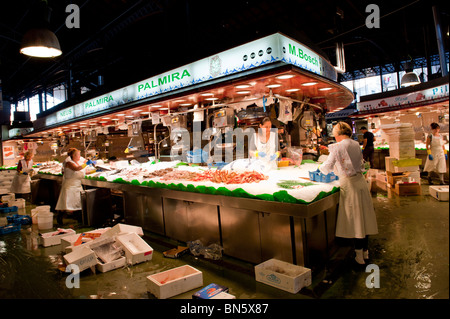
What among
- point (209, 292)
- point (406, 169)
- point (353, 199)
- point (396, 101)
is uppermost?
point (396, 101)

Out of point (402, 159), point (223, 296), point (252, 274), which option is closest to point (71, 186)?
point (252, 274)

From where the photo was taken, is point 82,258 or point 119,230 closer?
point 82,258

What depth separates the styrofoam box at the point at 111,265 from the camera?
3.57 metres

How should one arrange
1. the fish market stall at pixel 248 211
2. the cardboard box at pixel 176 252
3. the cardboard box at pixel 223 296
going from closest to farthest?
the cardboard box at pixel 223 296 < the fish market stall at pixel 248 211 < the cardboard box at pixel 176 252

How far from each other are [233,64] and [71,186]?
16.0 ft

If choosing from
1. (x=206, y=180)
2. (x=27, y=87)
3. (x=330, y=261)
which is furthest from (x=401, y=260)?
(x=27, y=87)

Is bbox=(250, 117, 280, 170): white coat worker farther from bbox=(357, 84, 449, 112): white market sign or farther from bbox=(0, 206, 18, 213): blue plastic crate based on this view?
bbox=(0, 206, 18, 213): blue plastic crate

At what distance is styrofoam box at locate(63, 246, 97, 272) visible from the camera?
3.44m

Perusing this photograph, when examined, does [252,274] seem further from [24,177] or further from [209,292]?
[24,177]

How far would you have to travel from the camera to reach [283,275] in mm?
2859

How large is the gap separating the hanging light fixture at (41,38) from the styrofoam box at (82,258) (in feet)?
10.4

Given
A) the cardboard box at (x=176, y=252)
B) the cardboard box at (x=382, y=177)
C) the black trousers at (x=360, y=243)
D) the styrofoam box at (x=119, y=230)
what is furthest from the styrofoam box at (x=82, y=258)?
the cardboard box at (x=382, y=177)

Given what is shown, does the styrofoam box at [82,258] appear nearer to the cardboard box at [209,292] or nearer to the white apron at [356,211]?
the cardboard box at [209,292]

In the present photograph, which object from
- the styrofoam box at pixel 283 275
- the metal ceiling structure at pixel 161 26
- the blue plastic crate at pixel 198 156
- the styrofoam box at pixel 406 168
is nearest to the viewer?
the styrofoam box at pixel 283 275
